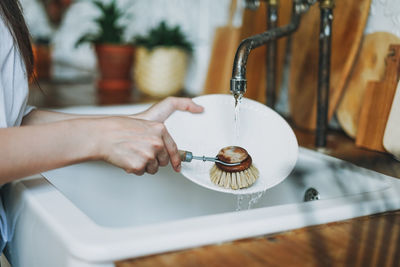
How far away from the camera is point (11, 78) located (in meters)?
0.65

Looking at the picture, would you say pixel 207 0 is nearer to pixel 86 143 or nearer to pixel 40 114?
pixel 40 114

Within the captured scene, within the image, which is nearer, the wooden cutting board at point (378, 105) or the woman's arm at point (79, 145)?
the woman's arm at point (79, 145)

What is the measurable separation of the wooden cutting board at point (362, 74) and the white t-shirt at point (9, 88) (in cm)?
57

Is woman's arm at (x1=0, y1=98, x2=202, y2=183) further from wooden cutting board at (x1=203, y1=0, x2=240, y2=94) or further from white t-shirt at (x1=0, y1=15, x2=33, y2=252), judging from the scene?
wooden cutting board at (x1=203, y1=0, x2=240, y2=94)

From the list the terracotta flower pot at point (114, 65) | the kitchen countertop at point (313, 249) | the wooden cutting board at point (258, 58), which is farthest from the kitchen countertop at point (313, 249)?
the terracotta flower pot at point (114, 65)

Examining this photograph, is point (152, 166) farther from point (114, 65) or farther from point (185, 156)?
point (114, 65)

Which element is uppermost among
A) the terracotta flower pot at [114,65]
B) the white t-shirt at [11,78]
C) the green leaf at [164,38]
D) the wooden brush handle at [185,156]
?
the white t-shirt at [11,78]

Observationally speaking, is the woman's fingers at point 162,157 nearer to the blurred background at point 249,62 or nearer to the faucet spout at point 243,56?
the faucet spout at point 243,56

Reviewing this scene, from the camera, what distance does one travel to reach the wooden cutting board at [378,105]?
2.50 ft

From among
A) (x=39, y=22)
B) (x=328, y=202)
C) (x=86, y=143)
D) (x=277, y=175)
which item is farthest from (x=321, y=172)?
(x=39, y=22)

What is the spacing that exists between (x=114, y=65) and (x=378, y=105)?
989mm

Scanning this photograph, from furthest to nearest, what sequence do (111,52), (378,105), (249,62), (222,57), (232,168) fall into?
(111,52) → (222,57) → (249,62) → (378,105) → (232,168)

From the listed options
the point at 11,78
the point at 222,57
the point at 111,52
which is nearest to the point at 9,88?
the point at 11,78

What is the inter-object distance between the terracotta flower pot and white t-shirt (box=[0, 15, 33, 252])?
872 millimetres
